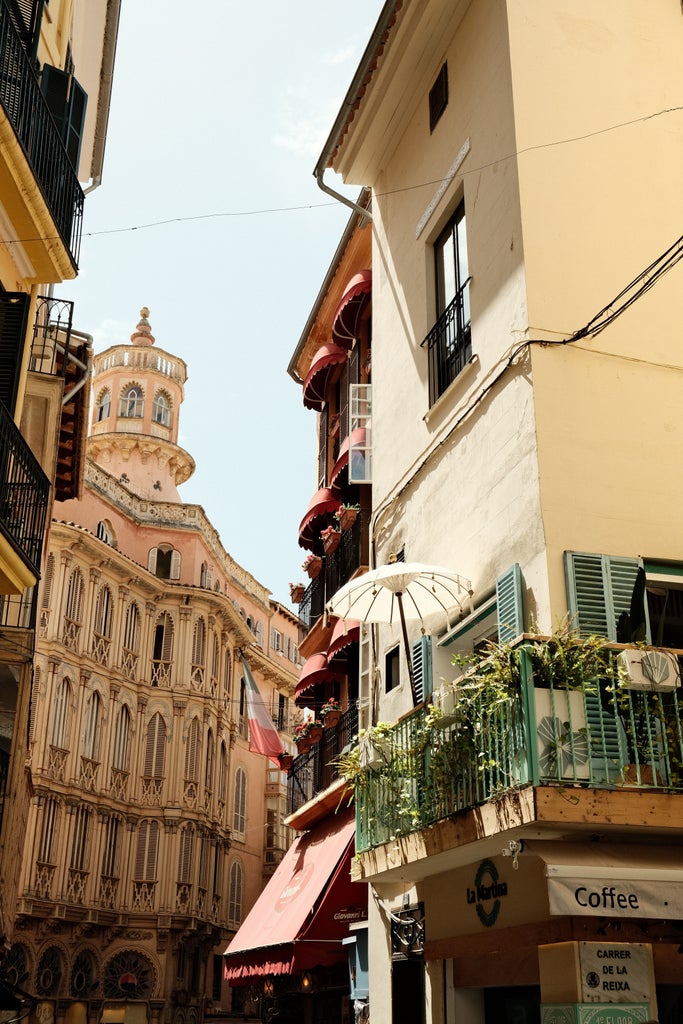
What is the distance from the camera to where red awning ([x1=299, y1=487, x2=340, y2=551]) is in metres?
20.2

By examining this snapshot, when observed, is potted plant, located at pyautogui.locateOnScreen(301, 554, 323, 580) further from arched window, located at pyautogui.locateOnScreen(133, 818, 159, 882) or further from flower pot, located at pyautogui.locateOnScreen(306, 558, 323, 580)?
arched window, located at pyautogui.locateOnScreen(133, 818, 159, 882)

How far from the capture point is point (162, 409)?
48625 millimetres

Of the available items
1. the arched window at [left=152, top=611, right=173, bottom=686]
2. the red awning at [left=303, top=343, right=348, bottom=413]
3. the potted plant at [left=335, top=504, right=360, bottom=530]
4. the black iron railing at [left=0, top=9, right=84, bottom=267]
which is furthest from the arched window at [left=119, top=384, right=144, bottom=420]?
the black iron railing at [left=0, top=9, right=84, bottom=267]

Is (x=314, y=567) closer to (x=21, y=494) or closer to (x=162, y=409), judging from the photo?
(x=21, y=494)

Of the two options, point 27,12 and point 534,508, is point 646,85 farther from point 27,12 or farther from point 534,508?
point 27,12

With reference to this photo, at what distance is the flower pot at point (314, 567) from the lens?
21.0 metres

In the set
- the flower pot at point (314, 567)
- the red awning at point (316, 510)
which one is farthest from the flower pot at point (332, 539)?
the flower pot at point (314, 567)

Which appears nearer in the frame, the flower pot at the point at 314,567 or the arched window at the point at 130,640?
the flower pot at the point at 314,567

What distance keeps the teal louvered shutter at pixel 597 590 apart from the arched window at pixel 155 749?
1300 inches

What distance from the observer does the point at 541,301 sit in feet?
32.6

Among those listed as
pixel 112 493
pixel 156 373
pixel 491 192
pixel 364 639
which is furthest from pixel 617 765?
pixel 156 373

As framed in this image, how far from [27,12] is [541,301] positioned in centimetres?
662

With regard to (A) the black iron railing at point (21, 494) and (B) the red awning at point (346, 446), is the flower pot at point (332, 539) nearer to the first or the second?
(B) the red awning at point (346, 446)

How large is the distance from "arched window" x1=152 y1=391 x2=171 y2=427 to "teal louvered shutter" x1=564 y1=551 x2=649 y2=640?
133 feet
